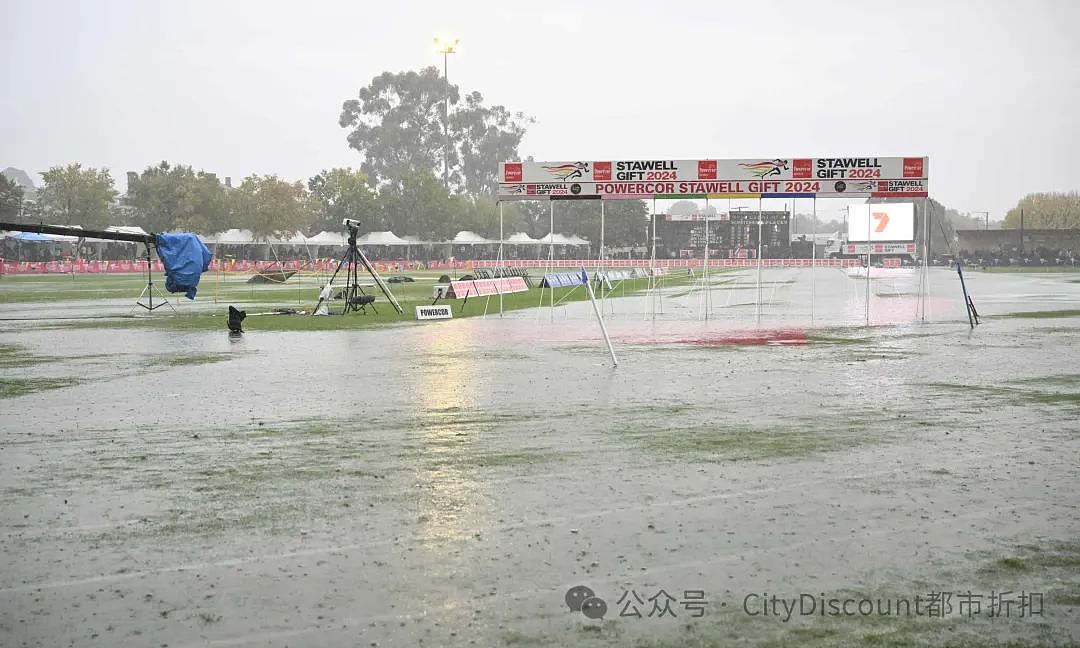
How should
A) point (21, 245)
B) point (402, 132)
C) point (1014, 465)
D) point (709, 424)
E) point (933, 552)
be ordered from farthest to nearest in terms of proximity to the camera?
point (402, 132), point (21, 245), point (709, 424), point (1014, 465), point (933, 552)

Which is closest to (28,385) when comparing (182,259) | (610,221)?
(182,259)

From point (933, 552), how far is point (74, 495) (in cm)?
640

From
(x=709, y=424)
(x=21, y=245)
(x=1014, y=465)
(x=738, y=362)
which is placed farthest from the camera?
(x=21, y=245)

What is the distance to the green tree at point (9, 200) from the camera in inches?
3971

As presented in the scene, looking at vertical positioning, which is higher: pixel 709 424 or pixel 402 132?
pixel 402 132

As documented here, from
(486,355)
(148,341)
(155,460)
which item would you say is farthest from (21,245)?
(155,460)

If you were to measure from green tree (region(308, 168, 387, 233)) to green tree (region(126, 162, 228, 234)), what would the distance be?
1082cm

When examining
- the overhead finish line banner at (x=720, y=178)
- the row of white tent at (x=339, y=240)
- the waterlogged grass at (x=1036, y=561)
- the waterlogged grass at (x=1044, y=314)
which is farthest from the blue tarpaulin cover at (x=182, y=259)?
the row of white tent at (x=339, y=240)

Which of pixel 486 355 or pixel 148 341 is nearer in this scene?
pixel 486 355

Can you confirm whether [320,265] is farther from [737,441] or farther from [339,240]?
[737,441]

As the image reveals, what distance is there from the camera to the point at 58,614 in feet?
18.0

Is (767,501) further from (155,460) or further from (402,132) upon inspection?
(402,132)

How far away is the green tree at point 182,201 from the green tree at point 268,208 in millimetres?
1905

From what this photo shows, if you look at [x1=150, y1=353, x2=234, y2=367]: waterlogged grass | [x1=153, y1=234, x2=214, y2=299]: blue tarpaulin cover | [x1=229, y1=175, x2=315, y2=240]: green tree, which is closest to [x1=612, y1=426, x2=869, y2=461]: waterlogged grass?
[x1=150, y1=353, x2=234, y2=367]: waterlogged grass
